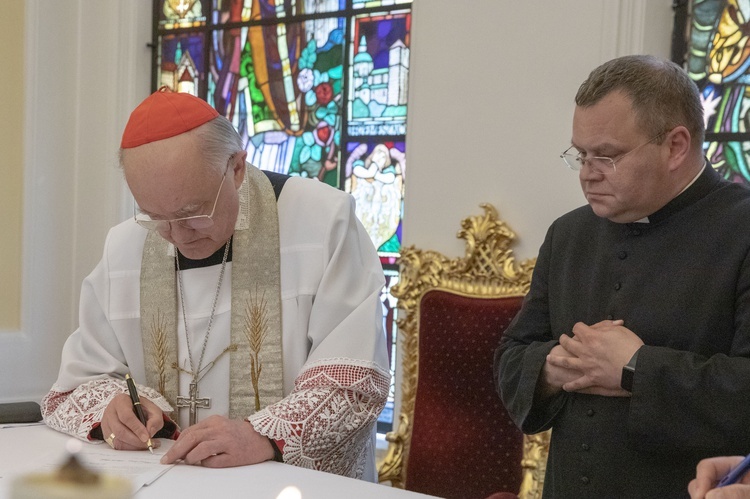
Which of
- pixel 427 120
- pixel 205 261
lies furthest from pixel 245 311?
pixel 427 120

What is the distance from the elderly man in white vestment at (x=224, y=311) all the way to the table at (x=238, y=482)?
0.57ft

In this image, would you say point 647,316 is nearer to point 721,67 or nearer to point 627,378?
point 627,378

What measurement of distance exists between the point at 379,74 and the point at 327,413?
3007 mm

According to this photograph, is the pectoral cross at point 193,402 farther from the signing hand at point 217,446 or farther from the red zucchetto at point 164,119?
the red zucchetto at point 164,119

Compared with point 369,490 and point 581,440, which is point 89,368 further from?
point 581,440

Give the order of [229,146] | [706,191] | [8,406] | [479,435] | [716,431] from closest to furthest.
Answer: [716,431]
[706,191]
[229,146]
[8,406]
[479,435]

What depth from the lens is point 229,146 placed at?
3057mm

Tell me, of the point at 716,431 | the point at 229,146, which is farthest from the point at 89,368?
the point at 716,431

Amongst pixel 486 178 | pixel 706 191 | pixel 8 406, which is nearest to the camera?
pixel 706 191

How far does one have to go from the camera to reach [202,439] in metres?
2.55

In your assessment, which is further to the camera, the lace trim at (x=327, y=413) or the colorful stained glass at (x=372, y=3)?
the colorful stained glass at (x=372, y=3)

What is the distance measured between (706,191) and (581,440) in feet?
2.51

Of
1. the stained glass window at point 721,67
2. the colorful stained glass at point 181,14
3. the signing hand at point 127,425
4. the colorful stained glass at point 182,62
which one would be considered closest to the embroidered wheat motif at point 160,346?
the signing hand at point 127,425

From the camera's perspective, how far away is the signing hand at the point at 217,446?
99.1 inches
